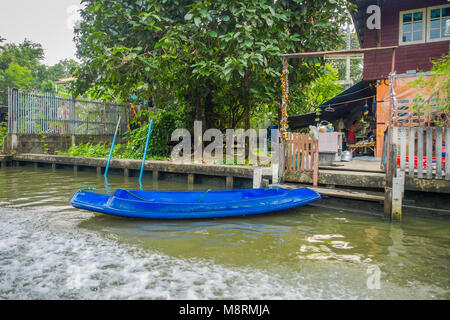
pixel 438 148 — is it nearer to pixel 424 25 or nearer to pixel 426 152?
pixel 426 152

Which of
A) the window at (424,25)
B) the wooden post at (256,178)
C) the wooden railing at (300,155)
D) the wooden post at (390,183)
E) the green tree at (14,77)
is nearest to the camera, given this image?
the wooden post at (390,183)

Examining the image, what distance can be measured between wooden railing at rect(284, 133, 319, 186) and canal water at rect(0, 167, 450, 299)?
1.20 meters

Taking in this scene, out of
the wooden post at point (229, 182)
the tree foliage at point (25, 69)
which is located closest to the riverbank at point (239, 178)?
the wooden post at point (229, 182)

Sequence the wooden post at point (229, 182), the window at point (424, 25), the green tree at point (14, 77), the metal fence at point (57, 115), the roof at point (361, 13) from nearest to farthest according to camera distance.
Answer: the wooden post at point (229, 182) → the window at point (424, 25) → the roof at point (361, 13) → the metal fence at point (57, 115) → the green tree at point (14, 77)

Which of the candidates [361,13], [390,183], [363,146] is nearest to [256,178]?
[390,183]

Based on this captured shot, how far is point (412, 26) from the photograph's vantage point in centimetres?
1210

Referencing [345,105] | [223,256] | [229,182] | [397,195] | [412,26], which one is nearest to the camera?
[223,256]

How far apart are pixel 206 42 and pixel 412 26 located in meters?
7.37

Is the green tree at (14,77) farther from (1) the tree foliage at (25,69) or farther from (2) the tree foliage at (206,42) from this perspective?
(2) the tree foliage at (206,42)

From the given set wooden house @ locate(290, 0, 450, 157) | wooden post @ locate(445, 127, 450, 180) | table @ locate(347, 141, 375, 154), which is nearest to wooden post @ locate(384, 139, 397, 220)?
wooden post @ locate(445, 127, 450, 180)

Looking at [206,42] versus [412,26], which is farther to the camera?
[412,26]

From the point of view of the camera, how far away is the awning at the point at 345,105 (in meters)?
13.9

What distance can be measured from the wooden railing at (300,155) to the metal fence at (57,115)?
12.1 meters

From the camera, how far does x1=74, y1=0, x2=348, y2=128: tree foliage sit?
9.04 m
